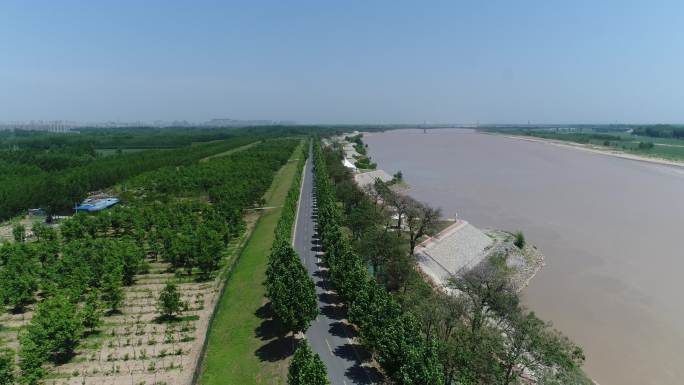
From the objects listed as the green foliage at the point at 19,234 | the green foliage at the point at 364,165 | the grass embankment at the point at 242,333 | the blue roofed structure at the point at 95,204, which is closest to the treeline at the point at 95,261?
the green foliage at the point at 19,234

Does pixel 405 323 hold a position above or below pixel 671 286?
above

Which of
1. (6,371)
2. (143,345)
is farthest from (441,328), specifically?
(6,371)

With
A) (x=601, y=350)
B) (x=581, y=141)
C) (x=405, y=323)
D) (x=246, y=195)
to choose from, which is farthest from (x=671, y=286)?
(x=581, y=141)

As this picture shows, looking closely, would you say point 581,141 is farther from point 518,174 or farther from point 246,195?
point 246,195

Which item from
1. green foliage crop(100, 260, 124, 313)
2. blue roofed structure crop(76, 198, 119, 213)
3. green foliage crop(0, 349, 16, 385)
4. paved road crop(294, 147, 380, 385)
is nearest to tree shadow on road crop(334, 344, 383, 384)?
paved road crop(294, 147, 380, 385)

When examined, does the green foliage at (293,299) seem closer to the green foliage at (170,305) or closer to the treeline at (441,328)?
the treeline at (441,328)

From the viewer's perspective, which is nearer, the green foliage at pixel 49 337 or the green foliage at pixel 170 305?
the green foliage at pixel 49 337
